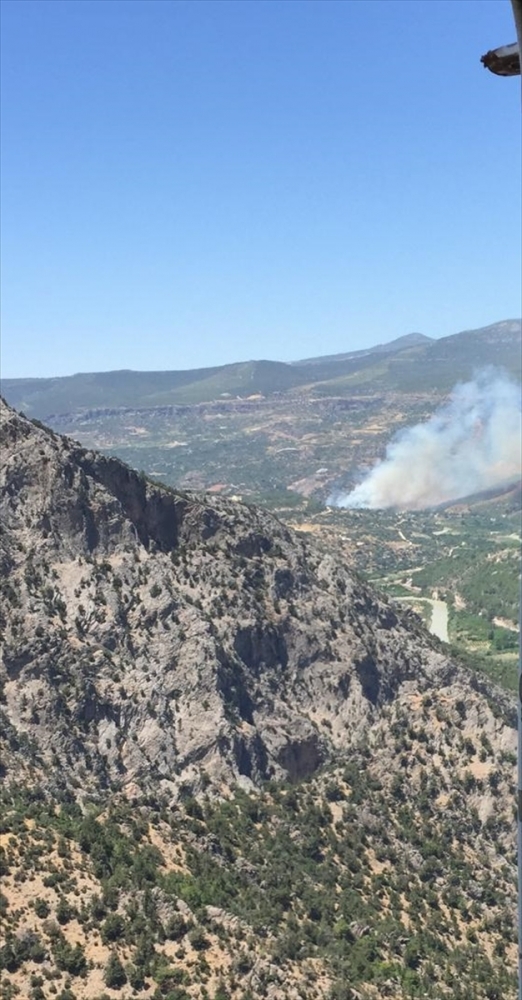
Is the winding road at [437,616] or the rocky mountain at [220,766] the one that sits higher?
the rocky mountain at [220,766]

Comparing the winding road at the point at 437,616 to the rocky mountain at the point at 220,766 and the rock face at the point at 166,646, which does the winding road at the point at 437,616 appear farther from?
the rock face at the point at 166,646

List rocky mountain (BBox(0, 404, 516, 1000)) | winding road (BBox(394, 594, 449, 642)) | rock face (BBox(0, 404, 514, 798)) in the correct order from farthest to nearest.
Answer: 1. winding road (BBox(394, 594, 449, 642))
2. rock face (BBox(0, 404, 514, 798))
3. rocky mountain (BBox(0, 404, 516, 1000))

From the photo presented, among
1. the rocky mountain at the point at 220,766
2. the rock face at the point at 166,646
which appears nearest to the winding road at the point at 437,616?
the rocky mountain at the point at 220,766

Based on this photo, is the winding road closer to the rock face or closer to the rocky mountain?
the rocky mountain

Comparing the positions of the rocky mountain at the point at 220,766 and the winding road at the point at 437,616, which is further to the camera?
the winding road at the point at 437,616

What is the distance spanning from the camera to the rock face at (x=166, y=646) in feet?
222

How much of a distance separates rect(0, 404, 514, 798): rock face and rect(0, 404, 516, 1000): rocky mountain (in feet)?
0.62

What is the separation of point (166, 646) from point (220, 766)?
413 inches

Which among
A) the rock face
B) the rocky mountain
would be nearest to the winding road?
the rocky mountain

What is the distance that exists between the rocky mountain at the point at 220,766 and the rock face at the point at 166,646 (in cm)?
19

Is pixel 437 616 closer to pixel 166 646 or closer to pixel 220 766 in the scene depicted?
pixel 166 646

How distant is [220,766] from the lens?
7000 cm

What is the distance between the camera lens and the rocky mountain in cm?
4959

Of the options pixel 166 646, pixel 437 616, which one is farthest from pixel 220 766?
pixel 437 616
